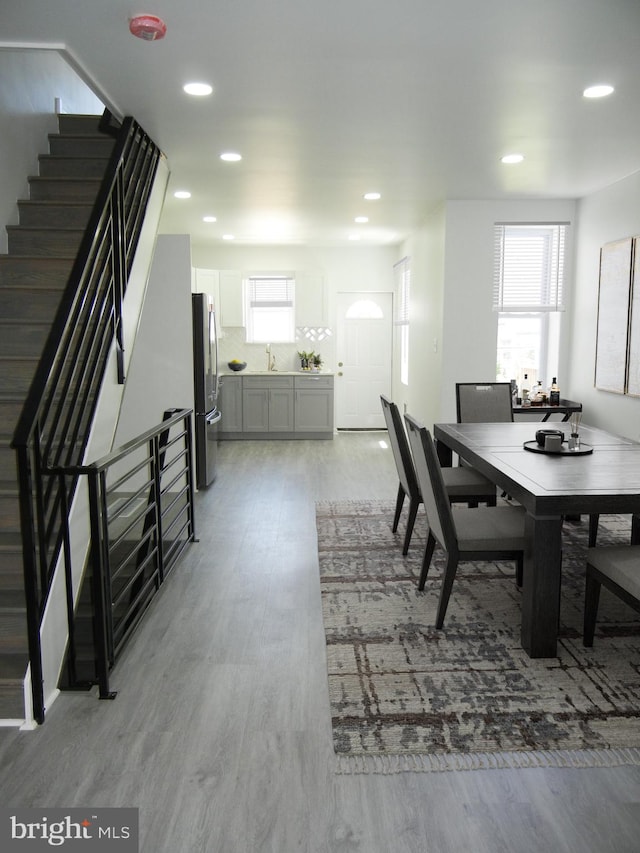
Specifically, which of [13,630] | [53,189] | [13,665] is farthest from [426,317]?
[13,665]

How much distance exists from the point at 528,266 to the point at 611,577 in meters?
4.39

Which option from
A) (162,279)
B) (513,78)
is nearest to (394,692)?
(513,78)

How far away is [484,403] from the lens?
5449 millimetres

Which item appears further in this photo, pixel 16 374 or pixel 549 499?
pixel 16 374

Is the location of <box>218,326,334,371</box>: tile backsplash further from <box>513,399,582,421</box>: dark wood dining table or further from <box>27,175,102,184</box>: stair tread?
<box>27,175,102,184</box>: stair tread

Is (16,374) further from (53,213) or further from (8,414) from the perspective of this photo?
(53,213)

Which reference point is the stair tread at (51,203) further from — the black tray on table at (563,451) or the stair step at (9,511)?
the black tray on table at (563,451)

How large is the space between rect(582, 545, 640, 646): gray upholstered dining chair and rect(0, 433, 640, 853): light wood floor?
2.54ft

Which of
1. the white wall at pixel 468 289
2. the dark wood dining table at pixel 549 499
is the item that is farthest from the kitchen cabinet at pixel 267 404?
the dark wood dining table at pixel 549 499

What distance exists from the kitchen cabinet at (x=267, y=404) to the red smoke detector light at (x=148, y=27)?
21.2 feet

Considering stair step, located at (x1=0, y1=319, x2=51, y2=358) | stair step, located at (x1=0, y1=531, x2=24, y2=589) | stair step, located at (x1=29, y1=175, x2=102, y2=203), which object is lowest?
stair step, located at (x1=0, y1=531, x2=24, y2=589)

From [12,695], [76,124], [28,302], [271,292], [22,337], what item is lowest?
[12,695]

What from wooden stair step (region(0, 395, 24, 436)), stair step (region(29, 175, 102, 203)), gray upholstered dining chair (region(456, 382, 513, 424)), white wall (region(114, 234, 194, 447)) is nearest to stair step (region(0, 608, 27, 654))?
wooden stair step (region(0, 395, 24, 436))

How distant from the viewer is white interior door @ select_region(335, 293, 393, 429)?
9.92 m
